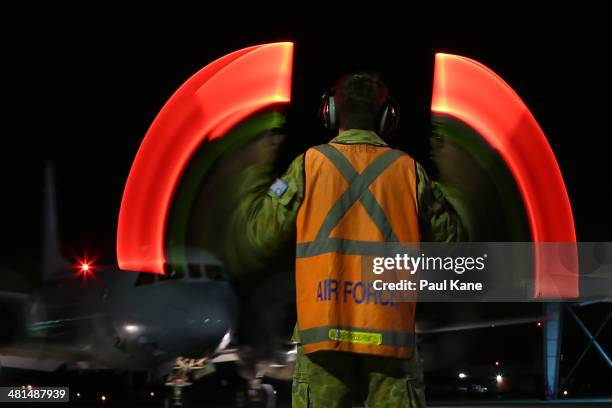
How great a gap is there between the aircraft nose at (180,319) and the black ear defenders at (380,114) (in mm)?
8643

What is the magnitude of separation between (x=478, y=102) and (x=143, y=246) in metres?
3.85

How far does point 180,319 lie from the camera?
11844mm

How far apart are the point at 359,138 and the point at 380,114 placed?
0.95 ft

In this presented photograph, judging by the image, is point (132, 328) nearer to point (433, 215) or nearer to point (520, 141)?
point (520, 141)

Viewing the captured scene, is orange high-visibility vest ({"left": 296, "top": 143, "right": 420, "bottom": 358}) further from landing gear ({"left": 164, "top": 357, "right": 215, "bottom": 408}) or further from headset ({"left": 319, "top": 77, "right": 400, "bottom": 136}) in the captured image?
landing gear ({"left": 164, "top": 357, "right": 215, "bottom": 408})

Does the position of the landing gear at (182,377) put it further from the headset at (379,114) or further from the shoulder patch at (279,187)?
the shoulder patch at (279,187)

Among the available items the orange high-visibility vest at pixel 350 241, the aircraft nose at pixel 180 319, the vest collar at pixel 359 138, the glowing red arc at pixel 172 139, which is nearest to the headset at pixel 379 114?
the vest collar at pixel 359 138

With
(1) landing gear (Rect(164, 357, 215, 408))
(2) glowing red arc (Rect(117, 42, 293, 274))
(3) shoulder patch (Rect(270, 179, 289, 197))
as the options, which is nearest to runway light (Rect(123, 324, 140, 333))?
(1) landing gear (Rect(164, 357, 215, 408))

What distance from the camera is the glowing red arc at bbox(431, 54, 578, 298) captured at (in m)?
7.00

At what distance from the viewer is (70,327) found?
1614 centimetres

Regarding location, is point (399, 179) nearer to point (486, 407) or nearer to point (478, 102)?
point (478, 102)

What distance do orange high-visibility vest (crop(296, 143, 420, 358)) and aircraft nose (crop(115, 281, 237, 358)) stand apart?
885cm

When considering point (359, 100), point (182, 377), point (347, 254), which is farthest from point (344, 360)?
point (182, 377)

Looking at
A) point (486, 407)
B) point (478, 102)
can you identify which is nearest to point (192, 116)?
point (478, 102)
